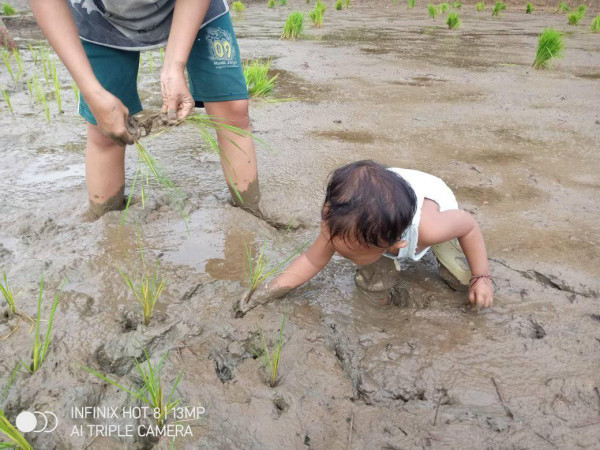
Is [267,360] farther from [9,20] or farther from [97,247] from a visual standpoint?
[9,20]

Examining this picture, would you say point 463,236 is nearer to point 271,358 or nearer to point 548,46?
point 271,358

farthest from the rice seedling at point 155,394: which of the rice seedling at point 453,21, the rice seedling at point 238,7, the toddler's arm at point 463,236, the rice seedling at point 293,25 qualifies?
the rice seedling at point 238,7

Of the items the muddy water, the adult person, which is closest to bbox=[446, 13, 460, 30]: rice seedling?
the muddy water

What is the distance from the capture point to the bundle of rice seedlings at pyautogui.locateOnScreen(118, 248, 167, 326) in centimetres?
144

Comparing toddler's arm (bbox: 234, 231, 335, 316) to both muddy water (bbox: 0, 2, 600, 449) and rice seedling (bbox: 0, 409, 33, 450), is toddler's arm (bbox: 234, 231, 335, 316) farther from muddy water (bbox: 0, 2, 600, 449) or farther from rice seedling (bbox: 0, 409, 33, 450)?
rice seedling (bbox: 0, 409, 33, 450)

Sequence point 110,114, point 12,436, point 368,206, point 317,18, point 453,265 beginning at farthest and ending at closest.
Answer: point 317,18
point 453,265
point 110,114
point 368,206
point 12,436

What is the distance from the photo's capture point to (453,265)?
169cm

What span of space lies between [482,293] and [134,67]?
1.62 m

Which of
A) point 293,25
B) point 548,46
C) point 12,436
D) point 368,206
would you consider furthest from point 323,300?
point 293,25

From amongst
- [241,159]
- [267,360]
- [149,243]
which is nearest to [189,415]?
[267,360]

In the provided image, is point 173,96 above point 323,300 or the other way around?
above

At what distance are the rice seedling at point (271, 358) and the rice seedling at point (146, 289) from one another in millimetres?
368

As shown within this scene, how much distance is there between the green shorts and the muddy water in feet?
1.69

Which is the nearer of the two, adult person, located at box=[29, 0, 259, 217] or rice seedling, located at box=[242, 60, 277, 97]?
adult person, located at box=[29, 0, 259, 217]
